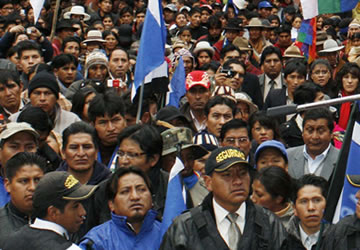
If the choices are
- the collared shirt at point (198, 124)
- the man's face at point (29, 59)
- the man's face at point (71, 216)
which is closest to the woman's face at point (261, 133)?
the collared shirt at point (198, 124)

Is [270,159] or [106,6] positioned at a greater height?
[106,6]

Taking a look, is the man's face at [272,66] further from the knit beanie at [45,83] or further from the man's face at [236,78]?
the knit beanie at [45,83]

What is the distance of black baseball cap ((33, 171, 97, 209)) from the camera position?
5.79 metres

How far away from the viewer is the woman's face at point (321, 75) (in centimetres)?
→ 1168

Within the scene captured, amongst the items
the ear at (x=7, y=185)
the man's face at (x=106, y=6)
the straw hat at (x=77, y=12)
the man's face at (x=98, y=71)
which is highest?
the man's face at (x=106, y=6)

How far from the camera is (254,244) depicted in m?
5.79

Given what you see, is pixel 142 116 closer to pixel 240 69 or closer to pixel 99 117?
pixel 99 117

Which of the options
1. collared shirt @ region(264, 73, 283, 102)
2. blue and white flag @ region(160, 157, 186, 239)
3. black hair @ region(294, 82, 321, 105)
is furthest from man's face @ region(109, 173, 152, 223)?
collared shirt @ region(264, 73, 283, 102)

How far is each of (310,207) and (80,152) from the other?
1994mm

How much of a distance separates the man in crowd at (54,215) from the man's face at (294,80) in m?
5.63

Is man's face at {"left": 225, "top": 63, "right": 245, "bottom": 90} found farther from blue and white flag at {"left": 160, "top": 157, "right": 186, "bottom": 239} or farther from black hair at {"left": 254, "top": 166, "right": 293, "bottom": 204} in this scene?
blue and white flag at {"left": 160, "top": 157, "right": 186, "bottom": 239}

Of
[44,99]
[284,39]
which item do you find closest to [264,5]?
[284,39]

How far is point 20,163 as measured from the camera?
6.65 m

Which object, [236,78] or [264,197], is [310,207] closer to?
[264,197]
